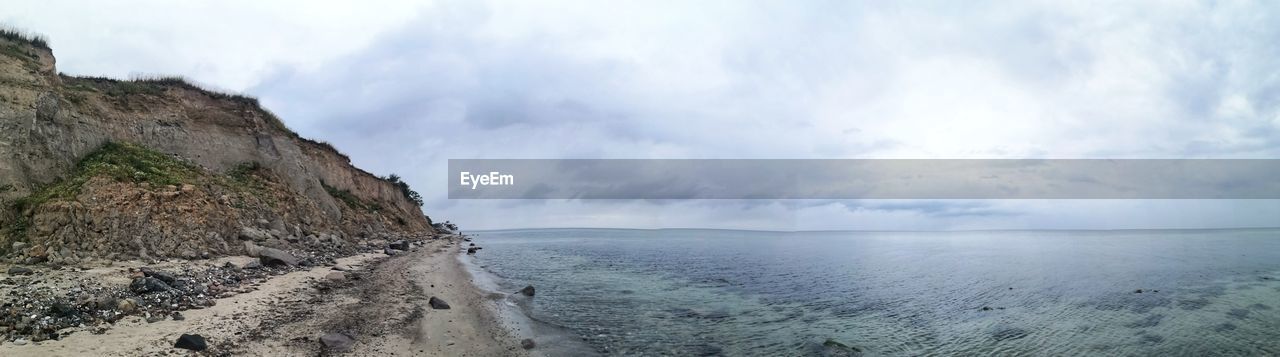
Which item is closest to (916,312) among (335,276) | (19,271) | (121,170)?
(335,276)

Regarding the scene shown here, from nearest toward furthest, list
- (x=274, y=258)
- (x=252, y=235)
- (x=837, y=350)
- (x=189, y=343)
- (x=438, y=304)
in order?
(x=189, y=343) < (x=837, y=350) < (x=438, y=304) < (x=274, y=258) < (x=252, y=235)

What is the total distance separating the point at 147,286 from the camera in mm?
13734

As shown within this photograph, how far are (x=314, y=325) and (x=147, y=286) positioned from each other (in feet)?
16.3

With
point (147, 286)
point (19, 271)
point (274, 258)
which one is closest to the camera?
point (147, 286)

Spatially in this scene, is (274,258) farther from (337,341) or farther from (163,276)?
(337,341)

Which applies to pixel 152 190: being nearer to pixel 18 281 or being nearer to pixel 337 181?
pixel 18 281

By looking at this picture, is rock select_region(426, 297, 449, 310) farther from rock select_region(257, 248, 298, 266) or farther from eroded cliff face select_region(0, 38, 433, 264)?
eroded cliff face select_region(0, 38, 433, 264)

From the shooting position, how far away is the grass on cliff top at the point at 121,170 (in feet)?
61.3

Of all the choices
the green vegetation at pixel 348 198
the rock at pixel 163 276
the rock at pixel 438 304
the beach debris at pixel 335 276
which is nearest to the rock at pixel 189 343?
the rock at pixel 163 276

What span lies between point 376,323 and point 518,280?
53.8 ft

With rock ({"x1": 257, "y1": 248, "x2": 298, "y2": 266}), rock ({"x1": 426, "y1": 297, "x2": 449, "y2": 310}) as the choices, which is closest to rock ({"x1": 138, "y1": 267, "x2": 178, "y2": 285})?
rock ({"x1": 257, "y1": 248, "x2": 298, "y2": 266})

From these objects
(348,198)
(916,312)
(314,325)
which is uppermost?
(348,198)

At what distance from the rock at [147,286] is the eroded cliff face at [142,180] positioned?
18.0 ft

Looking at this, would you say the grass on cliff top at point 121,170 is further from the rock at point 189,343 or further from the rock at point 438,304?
the rock at point 189,343
